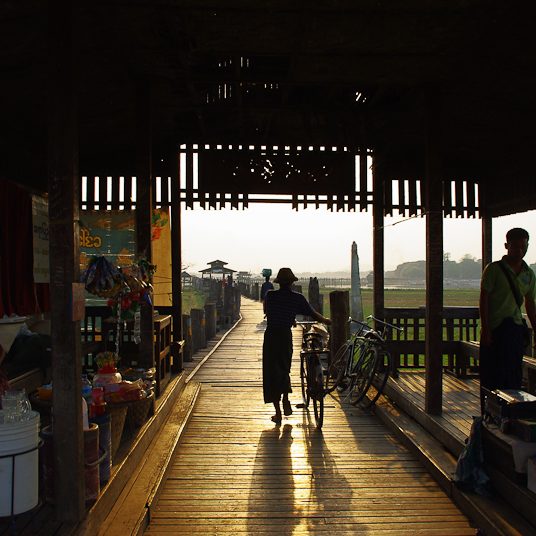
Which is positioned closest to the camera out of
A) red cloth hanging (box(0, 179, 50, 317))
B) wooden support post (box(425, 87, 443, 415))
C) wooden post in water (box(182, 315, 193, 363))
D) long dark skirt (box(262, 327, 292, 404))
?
red cloth hanging (box(0, 179, 50, 317))

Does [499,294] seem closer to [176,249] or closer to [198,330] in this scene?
[176,249]

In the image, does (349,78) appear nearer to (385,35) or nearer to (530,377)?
(385,35)

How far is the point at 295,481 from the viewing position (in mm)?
4793

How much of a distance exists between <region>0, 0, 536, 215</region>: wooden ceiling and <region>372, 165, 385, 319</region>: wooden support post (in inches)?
13.9

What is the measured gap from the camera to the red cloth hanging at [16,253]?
531 centimetres

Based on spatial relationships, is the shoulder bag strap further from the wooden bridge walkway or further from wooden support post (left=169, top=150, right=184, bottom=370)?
wooden support post (left=169, top=150, right=184, bottom=370)

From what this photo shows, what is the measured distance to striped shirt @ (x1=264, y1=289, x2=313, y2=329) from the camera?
635 cm

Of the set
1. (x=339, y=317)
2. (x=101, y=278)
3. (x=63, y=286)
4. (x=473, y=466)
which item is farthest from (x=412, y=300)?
(x=63, y=286)

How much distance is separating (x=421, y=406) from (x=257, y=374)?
12.7 feet

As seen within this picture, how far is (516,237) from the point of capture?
475 centimetres

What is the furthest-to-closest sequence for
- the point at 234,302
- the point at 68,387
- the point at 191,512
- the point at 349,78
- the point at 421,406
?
the point at 234,302
the point at 421,406
the point at 349,78
the point at 191,512
the point at 68,387

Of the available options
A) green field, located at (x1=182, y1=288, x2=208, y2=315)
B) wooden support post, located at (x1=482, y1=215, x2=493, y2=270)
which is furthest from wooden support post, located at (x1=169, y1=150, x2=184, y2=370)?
green field, located at (x1=182, y1=288, x2=208, y2=315)

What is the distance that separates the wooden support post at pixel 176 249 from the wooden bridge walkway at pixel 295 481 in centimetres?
157

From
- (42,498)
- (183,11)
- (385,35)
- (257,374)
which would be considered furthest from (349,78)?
(257,374)
